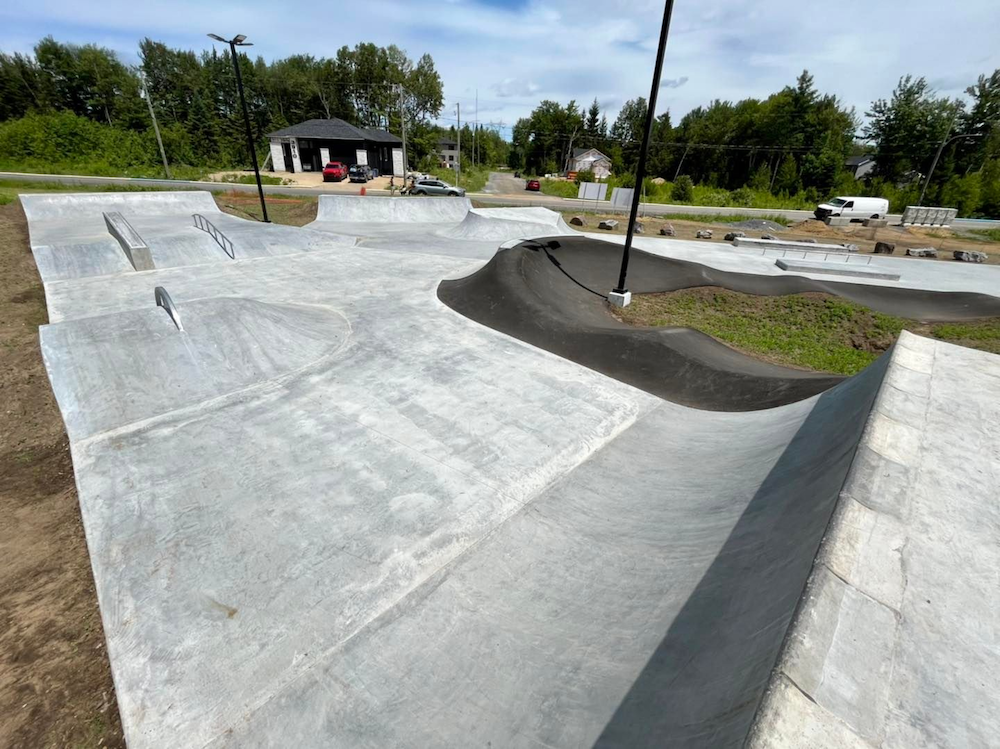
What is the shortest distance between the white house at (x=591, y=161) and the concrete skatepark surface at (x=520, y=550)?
88.6 m

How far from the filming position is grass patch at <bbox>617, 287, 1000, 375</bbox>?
34.7ft

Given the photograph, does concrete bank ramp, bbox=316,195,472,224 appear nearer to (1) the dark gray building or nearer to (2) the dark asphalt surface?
(2) the dark asphalt surface

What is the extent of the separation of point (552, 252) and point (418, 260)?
16.5 feet

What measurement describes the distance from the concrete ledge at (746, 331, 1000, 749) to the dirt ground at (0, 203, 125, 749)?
4.45m

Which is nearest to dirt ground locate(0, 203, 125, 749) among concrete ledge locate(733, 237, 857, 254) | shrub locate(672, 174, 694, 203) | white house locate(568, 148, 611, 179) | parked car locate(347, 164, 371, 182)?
concrete ledge locate(733, 237, 857, 254)

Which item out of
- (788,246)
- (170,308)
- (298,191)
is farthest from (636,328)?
(298,191)

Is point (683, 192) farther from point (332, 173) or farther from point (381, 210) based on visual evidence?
point (381, 210)

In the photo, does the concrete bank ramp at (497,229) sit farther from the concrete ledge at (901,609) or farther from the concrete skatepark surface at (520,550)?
the concrete ledge at (901,609)

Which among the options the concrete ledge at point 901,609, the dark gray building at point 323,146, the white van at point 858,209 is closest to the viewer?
the concrete ledge at point 901,609

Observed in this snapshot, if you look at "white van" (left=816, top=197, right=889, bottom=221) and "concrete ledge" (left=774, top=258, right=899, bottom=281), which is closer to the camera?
"concrete ledge" (left=774, top=258, right=899, bottom=281)

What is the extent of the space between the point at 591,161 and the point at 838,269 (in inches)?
3044

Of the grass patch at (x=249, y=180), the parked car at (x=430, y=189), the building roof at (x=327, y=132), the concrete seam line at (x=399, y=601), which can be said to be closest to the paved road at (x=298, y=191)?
the grass patch at (x=249, y=180)

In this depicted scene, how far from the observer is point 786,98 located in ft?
205

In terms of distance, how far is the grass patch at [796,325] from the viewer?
10.6 meters
